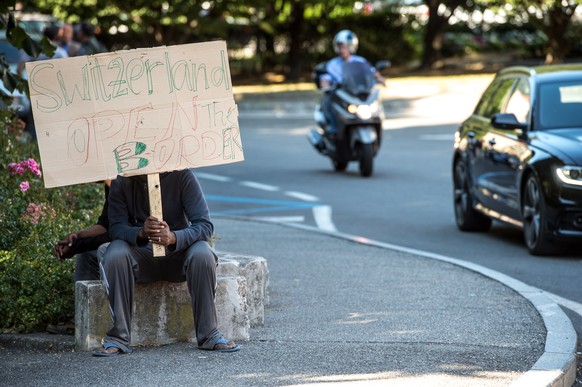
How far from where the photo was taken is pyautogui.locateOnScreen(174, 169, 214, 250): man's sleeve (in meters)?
7.57

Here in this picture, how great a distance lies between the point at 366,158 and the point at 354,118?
0.59 meters

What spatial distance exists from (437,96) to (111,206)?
2361 cm

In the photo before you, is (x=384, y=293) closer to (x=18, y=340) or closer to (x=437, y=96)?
(x=18, y=340)

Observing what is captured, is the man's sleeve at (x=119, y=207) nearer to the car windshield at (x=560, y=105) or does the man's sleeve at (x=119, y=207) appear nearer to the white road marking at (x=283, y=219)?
the car windshield at (x=560, y=105)

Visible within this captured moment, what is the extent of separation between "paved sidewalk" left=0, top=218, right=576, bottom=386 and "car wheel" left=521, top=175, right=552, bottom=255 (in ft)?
4.05

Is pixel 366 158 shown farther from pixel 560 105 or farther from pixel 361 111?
pixel 560 105

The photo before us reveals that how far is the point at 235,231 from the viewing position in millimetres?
13102

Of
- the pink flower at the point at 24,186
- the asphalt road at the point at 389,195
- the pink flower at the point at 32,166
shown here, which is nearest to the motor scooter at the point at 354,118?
the asphalt road at the point at 389,195

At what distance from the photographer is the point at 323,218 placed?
583 inches

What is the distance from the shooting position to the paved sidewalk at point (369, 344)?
6.84 metres

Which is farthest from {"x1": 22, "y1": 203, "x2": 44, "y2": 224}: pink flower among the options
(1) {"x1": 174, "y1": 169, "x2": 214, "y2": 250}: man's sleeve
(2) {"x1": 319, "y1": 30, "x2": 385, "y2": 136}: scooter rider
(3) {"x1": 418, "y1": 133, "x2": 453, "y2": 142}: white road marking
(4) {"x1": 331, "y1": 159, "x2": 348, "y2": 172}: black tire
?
(3) {"x1": 418, "y1": 133, "x2": 453, "y2": 142}: white road marking

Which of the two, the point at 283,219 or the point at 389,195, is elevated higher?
the point at 283,219

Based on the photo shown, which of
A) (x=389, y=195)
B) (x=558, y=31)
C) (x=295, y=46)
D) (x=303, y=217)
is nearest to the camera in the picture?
(x=303, y=217)

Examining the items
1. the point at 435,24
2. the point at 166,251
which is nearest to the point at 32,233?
the point at 166,251
